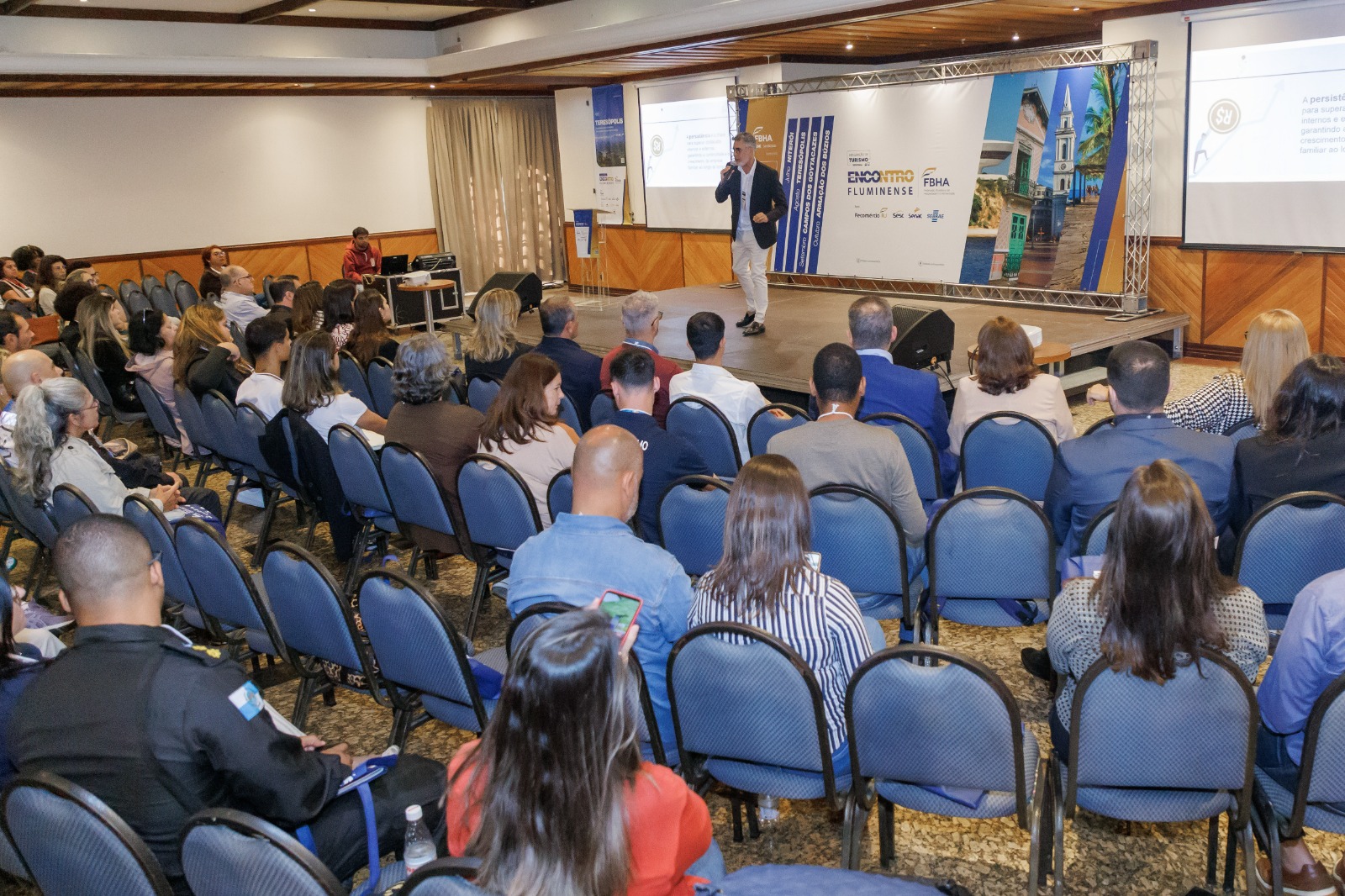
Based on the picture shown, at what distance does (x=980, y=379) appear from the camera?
14.4 ft

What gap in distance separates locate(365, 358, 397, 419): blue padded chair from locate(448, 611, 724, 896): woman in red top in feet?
16.6

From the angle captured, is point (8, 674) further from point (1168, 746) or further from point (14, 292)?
point (14, 292)

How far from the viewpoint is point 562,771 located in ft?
4.75

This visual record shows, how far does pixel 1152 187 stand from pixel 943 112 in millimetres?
2406

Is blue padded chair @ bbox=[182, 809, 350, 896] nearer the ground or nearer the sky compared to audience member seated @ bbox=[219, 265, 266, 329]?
nearer the ground

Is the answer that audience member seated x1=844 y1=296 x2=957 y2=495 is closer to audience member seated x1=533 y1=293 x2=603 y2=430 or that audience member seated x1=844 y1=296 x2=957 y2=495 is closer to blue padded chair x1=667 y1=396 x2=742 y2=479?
blue padded chair x1=667 y1=396 x2=742 y2=479

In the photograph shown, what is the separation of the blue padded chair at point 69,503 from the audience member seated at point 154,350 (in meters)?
2.96

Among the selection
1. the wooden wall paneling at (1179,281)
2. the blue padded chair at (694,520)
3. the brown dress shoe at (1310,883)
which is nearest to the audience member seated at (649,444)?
the blue padded chair at (694,520)

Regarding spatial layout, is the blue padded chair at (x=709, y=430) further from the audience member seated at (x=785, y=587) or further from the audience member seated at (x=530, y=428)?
the audience member seated at (x=785, y=587)

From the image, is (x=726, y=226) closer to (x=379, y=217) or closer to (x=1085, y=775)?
(x=379, y=217)

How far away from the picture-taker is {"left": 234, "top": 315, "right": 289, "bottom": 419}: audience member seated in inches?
207

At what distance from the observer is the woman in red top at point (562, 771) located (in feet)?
4.74

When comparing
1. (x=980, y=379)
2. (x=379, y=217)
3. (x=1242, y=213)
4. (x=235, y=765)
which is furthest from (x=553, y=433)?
(x=379, y=217)

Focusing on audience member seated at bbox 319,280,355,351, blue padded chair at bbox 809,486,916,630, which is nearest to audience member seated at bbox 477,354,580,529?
blue padded chair at bbox 809,486,916,630
